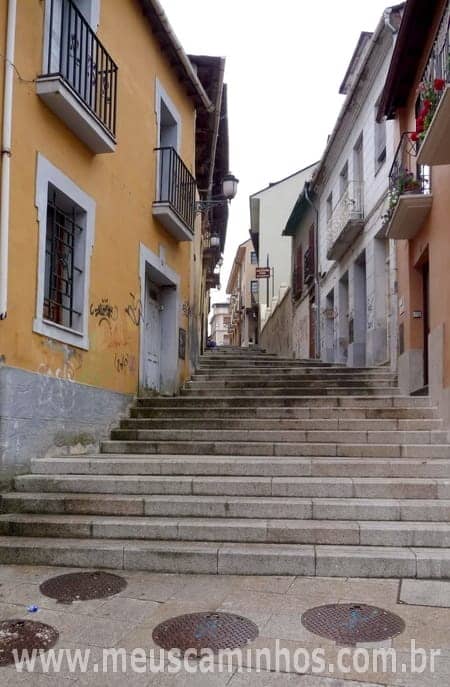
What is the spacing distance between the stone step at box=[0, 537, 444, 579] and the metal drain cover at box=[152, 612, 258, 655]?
0.85 meters

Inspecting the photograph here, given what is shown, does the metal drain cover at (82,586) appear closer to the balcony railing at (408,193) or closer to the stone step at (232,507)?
the stone step at (232,507)

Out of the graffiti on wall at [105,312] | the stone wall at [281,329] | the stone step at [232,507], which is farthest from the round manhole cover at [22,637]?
the stone wall at [281,329]

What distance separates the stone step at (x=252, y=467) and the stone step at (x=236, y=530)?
0.91 m

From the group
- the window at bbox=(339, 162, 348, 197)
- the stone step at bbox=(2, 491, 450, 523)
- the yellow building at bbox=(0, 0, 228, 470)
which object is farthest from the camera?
the window at bbox=(339, 162, 348, 197)

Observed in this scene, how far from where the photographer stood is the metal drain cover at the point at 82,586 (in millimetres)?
4258

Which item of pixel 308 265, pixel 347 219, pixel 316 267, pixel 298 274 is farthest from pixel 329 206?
pixel 298 274

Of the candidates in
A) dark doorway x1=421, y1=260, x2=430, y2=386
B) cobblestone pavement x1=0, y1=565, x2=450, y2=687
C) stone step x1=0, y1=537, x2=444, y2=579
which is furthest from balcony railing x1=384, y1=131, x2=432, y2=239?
cobblestone pavement x1=0, y1=565, x2=450, y2=687

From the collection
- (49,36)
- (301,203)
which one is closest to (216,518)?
(49,36)

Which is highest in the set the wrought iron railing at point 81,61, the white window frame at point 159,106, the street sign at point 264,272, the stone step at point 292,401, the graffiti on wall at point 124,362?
the street sign at point 264,272

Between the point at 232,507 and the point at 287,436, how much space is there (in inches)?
82.5

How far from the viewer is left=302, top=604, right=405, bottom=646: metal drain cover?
3.57 metres

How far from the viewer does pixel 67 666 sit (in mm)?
3227

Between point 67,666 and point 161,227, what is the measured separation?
24.8 feet

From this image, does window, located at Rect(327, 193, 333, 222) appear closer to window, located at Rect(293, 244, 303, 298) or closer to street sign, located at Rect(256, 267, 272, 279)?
window, located at Rect(293, 244, 303, 298)
